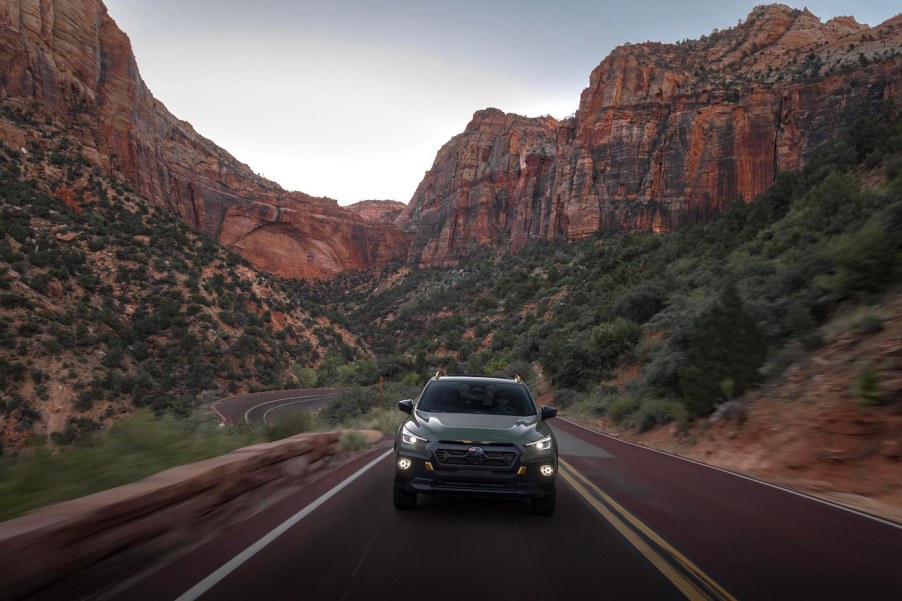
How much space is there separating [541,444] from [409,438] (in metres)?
1.43

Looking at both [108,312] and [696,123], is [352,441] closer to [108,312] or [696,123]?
[108,312]

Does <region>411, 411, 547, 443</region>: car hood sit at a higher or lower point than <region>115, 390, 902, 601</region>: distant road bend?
higher

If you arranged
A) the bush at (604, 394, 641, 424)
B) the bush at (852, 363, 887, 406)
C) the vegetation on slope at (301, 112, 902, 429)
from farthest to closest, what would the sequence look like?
the bush at (604, 394, 641, 424)
the vegetation on slope at (301, 112, 902, 429)
the bush at (852, 363, 887, 406)

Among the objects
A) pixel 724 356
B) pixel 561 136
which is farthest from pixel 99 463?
pixel 561 136

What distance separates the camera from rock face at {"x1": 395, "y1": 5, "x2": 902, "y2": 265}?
72938 mm

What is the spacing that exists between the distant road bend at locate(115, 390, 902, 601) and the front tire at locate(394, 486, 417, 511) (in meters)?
0.11

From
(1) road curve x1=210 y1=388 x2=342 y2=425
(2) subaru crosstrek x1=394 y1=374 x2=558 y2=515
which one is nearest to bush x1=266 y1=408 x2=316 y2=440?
(2) subaru crosstrek x1=394 y1=374 x2=558 y2=515

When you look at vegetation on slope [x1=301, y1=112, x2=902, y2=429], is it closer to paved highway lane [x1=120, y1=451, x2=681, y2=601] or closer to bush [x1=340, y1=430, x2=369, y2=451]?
paved highway lane [x1=120, y1=451, x2=681, y2=601]

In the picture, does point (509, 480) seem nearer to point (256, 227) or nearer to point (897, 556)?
point (897, 556)

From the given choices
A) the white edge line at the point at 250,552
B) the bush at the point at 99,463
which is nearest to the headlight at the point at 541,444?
the white edge line at the point at 250,552

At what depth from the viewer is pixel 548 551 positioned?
4.61 meters

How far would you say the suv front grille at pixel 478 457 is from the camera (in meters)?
5.49

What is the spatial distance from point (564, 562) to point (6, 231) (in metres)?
46.3

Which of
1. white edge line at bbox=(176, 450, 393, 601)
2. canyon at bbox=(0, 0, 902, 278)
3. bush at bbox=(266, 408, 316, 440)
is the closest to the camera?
white edge line at bbox=(176, 450, 393, 601)
